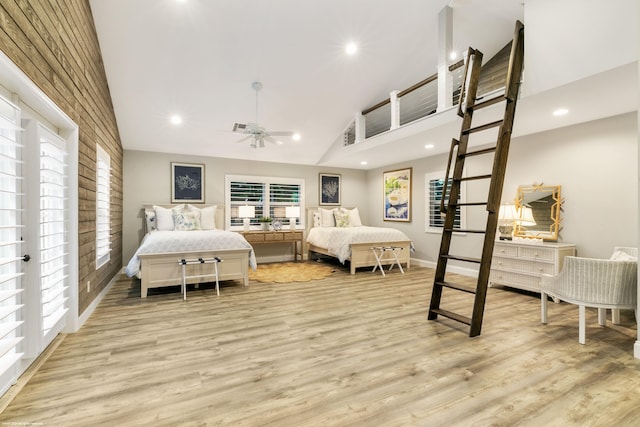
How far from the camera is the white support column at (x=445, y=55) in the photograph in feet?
13.5

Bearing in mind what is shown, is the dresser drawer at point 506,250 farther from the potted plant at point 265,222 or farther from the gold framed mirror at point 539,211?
the potted plant at point 265,222

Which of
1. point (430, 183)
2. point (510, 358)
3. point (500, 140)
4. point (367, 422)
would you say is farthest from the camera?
point (430, 183)

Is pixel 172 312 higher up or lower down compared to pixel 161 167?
lower down

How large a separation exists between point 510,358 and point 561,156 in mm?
3300

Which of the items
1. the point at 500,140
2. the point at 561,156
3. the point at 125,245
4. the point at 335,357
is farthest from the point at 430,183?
the point at 125,245

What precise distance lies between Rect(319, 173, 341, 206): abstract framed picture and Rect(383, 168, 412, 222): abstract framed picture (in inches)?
47.7

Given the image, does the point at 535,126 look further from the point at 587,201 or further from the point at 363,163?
the point at 363,163

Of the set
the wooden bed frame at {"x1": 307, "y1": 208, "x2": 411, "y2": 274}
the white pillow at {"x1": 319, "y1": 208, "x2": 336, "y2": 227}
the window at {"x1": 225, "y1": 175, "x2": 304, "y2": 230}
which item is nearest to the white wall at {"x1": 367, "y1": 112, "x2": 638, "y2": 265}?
the wooden bed frame at {"x1": 307, "y1": 208, "x2": 411, "y2": 274}

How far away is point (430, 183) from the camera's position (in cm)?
650

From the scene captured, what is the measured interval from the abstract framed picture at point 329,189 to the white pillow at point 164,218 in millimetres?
3450

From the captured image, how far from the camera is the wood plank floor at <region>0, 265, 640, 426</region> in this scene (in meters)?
1.78

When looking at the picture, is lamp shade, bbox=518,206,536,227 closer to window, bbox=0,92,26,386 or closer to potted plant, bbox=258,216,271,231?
potted plant, bbox=258,216,271,231

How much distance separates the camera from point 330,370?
89.6 inches

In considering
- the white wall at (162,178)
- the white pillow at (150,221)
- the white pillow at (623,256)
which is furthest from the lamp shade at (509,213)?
the white pillow at (150,221)
